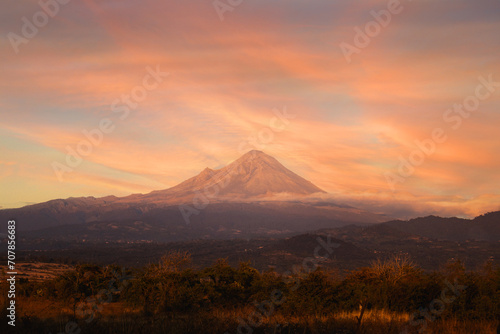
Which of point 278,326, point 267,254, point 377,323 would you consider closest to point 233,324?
point 278,326

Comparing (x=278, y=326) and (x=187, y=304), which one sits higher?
(x=278, y=326)

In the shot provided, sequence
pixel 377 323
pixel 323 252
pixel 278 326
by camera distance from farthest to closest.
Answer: pixel 323 252, pixel 377 323, pixel 278 326

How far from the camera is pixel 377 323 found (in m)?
14.1

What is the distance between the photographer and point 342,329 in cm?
1237

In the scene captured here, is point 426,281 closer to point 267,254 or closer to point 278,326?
point 278,326

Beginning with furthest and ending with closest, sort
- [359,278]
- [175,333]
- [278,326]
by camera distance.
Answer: [359,278] < [278,326] < [175,333]

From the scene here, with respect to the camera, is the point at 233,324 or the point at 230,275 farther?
the point at 230,275

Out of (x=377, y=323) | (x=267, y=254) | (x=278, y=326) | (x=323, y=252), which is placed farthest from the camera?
(x=323, y=252)

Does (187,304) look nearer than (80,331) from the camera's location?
No

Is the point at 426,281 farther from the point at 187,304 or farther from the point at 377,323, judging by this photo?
the point at 187,304

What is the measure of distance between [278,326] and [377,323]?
441 cm

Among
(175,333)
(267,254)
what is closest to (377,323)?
(175,333)

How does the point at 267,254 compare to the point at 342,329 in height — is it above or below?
below

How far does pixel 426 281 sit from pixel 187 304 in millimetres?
14128
